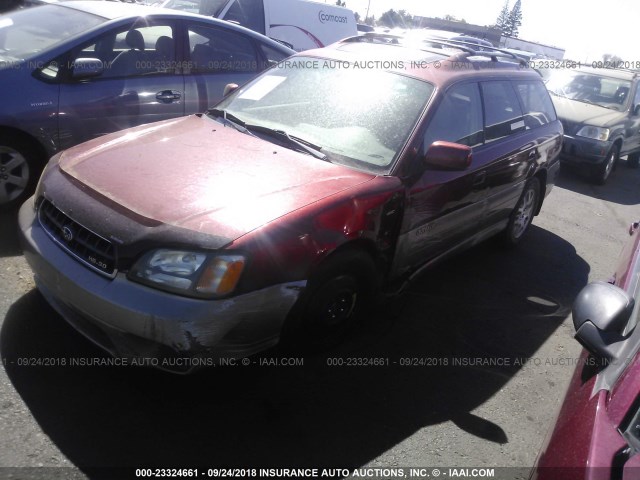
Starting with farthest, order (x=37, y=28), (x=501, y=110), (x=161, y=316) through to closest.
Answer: (x=37, y=28)
(x=501, y=110)
(x=161, y=316)

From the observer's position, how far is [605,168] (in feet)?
30.4

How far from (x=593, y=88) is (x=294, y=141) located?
9038 millimetres

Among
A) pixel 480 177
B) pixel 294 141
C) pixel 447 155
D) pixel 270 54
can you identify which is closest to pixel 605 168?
pixel 270 54

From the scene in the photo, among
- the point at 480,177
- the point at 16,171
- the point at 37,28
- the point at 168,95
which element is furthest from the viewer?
the point at 168,95

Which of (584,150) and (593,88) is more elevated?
(593,88)

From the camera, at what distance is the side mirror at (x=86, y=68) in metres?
4.55

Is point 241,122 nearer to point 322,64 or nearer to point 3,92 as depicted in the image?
point 322,64

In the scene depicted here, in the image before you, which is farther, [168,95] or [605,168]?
[605,168]

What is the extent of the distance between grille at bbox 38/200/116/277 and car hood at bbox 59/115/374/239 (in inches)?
8.3

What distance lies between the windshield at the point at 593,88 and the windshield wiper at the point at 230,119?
835 centimetres

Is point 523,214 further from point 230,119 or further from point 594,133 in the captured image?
point 594,133

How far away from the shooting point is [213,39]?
5.61 meters

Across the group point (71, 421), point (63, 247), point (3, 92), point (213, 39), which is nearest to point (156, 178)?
point (63, 247)

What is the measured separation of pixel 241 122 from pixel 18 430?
89.6 inches
